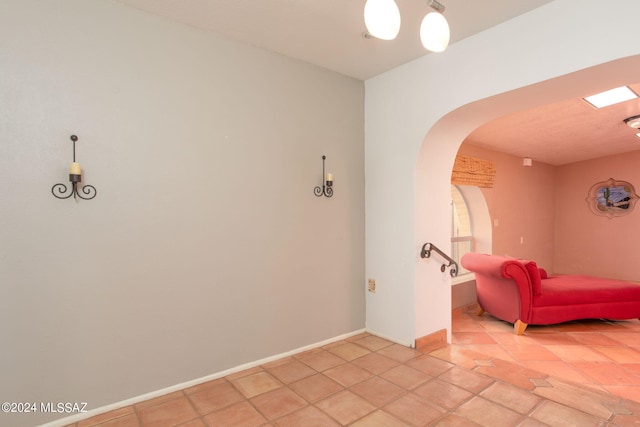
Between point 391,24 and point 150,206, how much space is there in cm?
156

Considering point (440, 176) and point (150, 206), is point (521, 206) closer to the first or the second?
point (440, 176)

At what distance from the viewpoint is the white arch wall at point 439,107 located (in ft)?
5.47

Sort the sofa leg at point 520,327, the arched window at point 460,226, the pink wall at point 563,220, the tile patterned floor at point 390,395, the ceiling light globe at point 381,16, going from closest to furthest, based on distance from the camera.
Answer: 1. the ceiling light globe at point 381,16
2. the tile patterned floor at point 390,395
3. the sofa leg at point 520,327
4. the arched window at point 460,226
5. the pink wall at point 563,220

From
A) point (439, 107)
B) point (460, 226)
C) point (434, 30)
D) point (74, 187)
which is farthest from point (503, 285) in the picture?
point (74, 187)

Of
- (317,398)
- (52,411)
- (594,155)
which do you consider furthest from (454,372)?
(594,155)

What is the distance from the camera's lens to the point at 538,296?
11.7ft

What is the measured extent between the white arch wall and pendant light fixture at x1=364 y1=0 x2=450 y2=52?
92 centimetres

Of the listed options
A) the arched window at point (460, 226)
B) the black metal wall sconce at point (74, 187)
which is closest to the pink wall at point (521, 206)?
the arched window at point (460, 226)

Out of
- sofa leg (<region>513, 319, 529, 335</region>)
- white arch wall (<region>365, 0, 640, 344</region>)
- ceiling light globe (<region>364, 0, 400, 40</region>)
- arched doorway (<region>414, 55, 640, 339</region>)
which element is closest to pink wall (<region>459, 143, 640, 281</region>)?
sofa leg (<region>513, 319, 529, 335</region>)

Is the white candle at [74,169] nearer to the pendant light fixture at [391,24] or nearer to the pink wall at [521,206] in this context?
the pendant light fixture at [391,24]

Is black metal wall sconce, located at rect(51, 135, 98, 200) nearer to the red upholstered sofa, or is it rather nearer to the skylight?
the red upholstered sofa

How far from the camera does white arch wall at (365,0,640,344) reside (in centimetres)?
167

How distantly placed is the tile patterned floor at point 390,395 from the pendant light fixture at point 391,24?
1783mm

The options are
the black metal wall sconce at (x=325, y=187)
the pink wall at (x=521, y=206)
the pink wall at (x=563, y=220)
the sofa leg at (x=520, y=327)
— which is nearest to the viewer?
the black metal wall sconce at (x=325, y=187)
